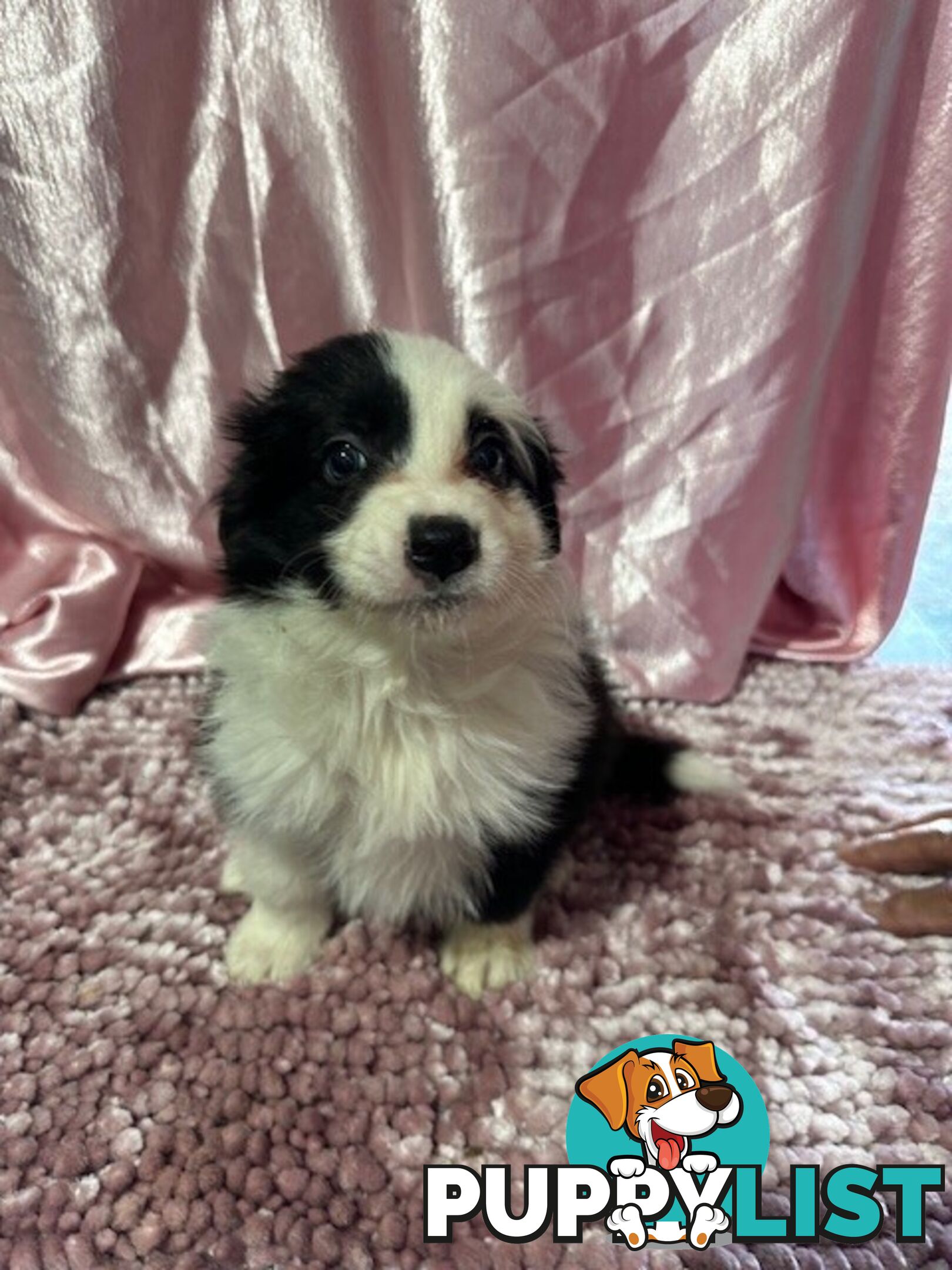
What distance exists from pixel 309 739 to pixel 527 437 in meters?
0.43

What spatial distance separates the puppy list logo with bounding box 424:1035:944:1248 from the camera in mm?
932

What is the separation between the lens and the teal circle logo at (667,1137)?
92 cm

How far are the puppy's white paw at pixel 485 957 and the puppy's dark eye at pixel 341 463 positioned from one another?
1.97ft

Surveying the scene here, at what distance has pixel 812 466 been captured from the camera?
1.81m

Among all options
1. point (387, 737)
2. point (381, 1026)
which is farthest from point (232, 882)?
point (387, 737)

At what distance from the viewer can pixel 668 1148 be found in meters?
0.91

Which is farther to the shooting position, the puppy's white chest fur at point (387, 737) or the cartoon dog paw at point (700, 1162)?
the puppy's white chest fur at point (387, 737)

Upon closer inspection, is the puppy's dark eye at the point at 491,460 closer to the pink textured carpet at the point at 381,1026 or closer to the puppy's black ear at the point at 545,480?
the puppy's black ear at the point at 545,480

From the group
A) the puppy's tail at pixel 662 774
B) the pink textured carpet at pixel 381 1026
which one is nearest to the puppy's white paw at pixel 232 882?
the pink textured carpet at pixel 381 1026

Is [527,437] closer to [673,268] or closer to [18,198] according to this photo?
[673,268]

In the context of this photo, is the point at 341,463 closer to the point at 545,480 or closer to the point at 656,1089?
the point at 545,480

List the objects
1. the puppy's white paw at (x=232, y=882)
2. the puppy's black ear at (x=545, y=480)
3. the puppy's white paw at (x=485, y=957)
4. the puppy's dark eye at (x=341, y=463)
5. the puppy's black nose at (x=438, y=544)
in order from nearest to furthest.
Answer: the puppy's black nose at (x=438, y=544)
the puppy's dark eye at (x=341, y=463)
the puppy's black ear at (x=545, y=480)
the puppy's white paw at (x=485, y=957)
the puppy's white paw at (x=232, y=882)

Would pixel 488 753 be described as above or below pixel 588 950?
above

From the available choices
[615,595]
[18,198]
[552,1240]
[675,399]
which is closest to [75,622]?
[18,198]
